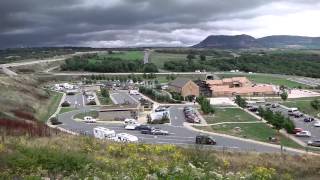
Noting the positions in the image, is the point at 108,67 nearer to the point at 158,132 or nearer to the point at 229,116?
the point at 229,116

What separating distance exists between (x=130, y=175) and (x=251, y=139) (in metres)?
33.9

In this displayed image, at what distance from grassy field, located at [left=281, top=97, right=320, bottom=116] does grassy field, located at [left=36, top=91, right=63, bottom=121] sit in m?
34.4

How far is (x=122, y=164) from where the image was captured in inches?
446

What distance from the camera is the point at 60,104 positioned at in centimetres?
6700

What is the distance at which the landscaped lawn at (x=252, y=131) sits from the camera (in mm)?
41447

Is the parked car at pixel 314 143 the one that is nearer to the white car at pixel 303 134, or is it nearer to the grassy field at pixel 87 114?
the white car at pixel 303 134

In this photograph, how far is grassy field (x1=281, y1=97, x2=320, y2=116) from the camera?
205ft

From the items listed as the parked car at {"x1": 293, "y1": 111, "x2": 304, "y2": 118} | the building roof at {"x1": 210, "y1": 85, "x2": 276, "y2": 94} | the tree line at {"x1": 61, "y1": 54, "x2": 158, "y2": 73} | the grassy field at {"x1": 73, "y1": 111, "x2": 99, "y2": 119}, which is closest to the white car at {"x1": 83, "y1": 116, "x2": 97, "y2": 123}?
the grassy field at {"x1": 73, "y1": 111, "x2": 99, "y2": 119}

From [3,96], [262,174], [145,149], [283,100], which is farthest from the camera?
[283,100]

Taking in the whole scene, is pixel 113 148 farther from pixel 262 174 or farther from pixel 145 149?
pixel 262 174

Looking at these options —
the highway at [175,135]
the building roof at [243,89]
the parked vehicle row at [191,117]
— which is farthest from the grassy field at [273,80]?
the parked vehicle row at [191,117]

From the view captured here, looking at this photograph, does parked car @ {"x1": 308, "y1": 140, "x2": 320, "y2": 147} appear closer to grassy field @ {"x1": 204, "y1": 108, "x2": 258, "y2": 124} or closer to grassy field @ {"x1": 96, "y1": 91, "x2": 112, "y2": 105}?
grassy field @ {"x1": 204, "y1": 108, "x2": 258, "y2": 124}

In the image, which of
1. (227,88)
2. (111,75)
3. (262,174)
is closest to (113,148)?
(262,174)

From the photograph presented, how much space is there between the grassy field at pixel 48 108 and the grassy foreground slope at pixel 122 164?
115 ft
